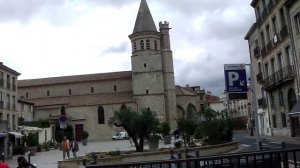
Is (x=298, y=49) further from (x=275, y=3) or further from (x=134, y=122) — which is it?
(x=134, y=122)

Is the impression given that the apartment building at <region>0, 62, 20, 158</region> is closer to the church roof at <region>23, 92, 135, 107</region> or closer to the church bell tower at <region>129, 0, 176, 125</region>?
the church roof at <region>23, 92, 135, 107</region>

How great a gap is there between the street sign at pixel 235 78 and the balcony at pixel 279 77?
18501 millimetres

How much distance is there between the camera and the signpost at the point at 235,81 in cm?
1125

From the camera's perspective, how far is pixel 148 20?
71938mm

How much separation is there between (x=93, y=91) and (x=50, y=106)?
9063mm

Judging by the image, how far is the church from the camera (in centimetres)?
6944

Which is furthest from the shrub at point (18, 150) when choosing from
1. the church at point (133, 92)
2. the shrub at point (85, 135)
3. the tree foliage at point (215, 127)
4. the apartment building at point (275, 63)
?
the church at point (133, 92)

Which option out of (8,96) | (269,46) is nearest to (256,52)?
(269,46)

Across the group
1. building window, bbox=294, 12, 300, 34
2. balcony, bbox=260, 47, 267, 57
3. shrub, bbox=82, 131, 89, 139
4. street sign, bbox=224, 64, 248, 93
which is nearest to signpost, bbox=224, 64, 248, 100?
street sign, bbox=224, 64, 248, 93

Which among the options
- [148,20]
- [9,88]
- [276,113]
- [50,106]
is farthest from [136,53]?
[276,113]

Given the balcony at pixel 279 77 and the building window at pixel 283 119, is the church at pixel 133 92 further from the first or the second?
the building window at pixel 283 119

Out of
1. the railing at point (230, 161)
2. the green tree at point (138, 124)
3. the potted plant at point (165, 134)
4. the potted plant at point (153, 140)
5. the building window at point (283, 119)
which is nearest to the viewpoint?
the railing at point (230, 161)

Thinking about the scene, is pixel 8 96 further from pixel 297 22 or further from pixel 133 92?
pixel 297 22

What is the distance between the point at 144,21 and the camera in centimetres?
7162
